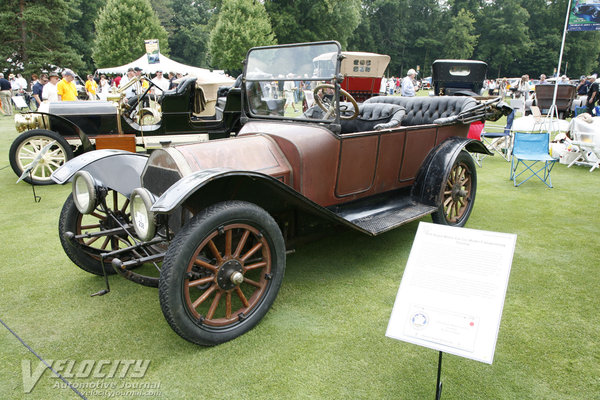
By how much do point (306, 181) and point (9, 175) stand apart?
6.29 metres

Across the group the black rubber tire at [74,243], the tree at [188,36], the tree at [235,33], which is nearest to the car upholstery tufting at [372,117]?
the black rubber tire at [74,243]

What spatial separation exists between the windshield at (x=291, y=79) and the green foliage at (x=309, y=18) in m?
34.1

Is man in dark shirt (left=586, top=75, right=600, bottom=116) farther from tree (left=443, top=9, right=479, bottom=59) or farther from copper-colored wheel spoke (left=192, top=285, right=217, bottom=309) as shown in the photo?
tree (left=443, top=9, right=479, bottom=59)

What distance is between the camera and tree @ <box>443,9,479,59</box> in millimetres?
50500

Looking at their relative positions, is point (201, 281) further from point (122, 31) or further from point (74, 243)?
point (122, 31)

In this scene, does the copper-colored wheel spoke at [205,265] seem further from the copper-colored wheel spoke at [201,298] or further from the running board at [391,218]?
the running board at [391,218]

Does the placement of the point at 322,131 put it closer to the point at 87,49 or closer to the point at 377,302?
the point at 377,302

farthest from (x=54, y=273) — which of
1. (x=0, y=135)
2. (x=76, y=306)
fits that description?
(x=0, y=135)

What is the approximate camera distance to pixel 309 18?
3691cm

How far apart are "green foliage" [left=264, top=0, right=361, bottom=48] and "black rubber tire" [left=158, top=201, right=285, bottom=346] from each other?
35.7 metres

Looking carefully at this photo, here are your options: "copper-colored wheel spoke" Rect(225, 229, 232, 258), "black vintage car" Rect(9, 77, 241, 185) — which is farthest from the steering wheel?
"black vintage car" Rect(9, 77, 241, 185)

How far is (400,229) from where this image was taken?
435 centimetres

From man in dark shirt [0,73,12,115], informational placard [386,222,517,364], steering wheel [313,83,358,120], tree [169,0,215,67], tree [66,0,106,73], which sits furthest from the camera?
tree [169,0,215,67]

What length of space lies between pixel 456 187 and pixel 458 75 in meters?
6.63
